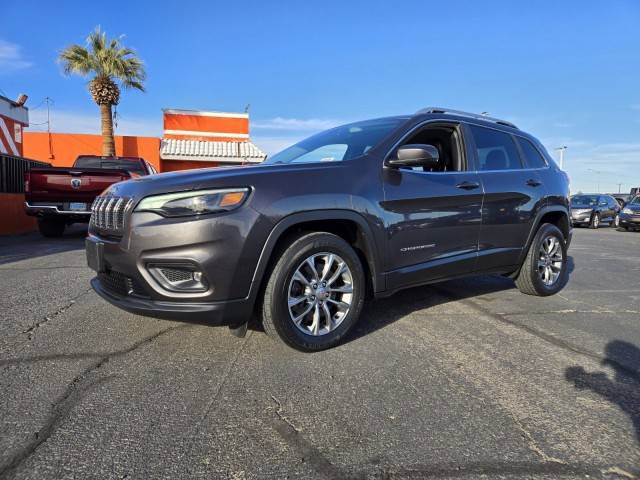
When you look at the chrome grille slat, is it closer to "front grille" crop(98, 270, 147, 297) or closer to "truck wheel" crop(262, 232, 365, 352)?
"front grille" crop(98, 270, 147, 297)

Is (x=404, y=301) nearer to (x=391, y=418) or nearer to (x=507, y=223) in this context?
(x=507, y=223)

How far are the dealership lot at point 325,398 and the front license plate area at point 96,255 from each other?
0.57 metres

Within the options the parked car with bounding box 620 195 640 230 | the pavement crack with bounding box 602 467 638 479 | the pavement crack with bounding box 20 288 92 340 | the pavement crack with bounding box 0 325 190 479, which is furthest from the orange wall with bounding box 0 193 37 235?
the parked car with bounding box 620 195 640 230

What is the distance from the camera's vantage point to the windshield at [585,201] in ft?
70.5

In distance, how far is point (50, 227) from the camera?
9883 millimetres

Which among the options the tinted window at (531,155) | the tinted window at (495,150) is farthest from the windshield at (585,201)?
the tinted window at (495,150)

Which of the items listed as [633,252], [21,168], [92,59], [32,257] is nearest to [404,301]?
[32,257]

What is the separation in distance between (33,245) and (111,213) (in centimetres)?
681

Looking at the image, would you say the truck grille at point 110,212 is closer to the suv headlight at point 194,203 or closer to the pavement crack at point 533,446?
the suv headlight at point 194,203

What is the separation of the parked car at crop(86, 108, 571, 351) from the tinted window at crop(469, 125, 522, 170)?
0.06ft

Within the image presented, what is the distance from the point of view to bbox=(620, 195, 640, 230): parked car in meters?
17.7

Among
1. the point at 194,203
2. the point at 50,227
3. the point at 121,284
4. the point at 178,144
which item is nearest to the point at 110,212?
the point at 121,284

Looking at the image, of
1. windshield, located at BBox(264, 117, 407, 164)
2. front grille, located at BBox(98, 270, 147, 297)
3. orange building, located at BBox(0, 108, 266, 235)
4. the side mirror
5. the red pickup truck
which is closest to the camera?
front grille, located at BBox(98, 270, 147, 297)

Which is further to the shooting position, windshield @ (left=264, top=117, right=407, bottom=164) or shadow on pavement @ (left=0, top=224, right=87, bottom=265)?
shadow on pavement @ (left=0, top=224, right=87, bottom=265)
